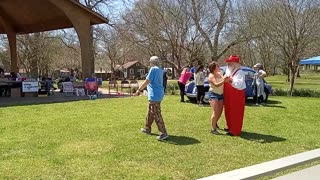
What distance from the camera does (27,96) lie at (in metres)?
19.5

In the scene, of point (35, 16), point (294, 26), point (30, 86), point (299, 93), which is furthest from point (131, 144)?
point (294, 26)

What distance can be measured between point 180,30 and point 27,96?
18.4 meters

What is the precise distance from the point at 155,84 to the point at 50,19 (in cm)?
1831

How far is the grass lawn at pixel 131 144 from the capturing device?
5.91 meters

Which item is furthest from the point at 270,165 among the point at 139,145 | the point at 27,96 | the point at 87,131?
the point at 27,96

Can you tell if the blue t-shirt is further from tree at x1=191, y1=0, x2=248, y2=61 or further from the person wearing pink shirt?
tree at x1=191, y1=0, x2=248, y2=61

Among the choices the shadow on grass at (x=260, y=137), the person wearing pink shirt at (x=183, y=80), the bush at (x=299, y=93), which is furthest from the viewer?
the bush at (x=299, y=93)

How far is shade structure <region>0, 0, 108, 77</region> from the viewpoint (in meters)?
19.6

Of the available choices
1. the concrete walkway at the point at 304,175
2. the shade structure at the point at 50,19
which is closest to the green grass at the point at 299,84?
the shade structure at the point at 50,19

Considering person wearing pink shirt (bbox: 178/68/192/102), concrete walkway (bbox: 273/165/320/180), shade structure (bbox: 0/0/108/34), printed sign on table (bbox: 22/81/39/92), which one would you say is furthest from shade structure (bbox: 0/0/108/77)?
concrete walkway (bbox: 273/165/320/180)

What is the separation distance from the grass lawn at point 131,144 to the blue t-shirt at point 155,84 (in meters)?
0.90

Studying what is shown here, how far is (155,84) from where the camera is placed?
26.4 feet

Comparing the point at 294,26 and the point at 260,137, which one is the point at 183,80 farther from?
the point at 294,26

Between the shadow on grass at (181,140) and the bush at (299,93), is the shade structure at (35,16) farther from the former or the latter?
the shadow on grass at (181,140)
